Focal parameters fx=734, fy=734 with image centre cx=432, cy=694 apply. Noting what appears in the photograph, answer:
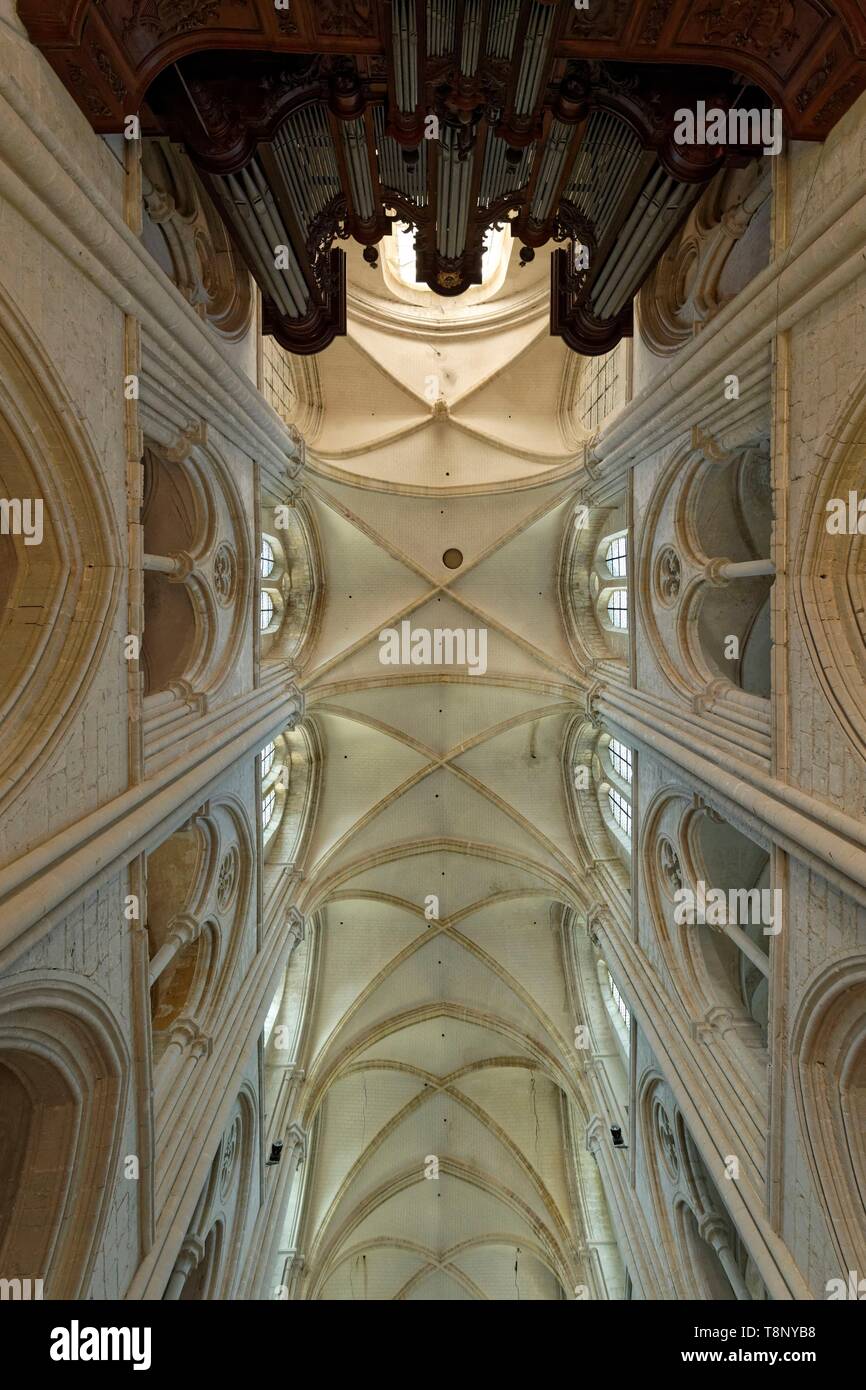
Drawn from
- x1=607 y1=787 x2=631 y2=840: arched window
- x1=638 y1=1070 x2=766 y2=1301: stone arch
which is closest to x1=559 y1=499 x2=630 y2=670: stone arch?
x1=607 y1=787 x2=631 y2=840: arched window

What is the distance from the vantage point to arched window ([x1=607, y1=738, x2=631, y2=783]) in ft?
45.8

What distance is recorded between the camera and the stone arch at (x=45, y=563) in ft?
16.8

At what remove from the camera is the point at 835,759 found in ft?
19.0

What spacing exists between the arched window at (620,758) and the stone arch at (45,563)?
10.2 m

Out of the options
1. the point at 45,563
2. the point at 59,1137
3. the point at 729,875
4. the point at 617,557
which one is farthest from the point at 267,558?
the point at 59,1137

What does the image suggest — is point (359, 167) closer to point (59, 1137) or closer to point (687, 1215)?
point (59, 1137)

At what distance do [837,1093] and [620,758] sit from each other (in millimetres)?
8476

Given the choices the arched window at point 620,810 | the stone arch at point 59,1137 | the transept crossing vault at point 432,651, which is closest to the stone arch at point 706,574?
the transept crossing vault at point 432,651

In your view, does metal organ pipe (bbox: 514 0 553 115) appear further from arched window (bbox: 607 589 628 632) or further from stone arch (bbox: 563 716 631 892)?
stone arch (bbox: 563 716 631 892)

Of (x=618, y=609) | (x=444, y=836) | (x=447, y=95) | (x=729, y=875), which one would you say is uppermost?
(x=447, y=95)

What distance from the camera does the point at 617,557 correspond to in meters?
14.4

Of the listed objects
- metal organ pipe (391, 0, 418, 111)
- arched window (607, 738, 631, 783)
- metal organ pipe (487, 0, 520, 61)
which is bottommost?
arched window (607, 738, 631, 783)

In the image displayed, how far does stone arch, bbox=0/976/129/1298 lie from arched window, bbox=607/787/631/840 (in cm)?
998

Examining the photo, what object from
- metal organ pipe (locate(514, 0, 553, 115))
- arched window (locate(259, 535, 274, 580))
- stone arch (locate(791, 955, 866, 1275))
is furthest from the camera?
arched window (locate(259, 535, 274, 580))
